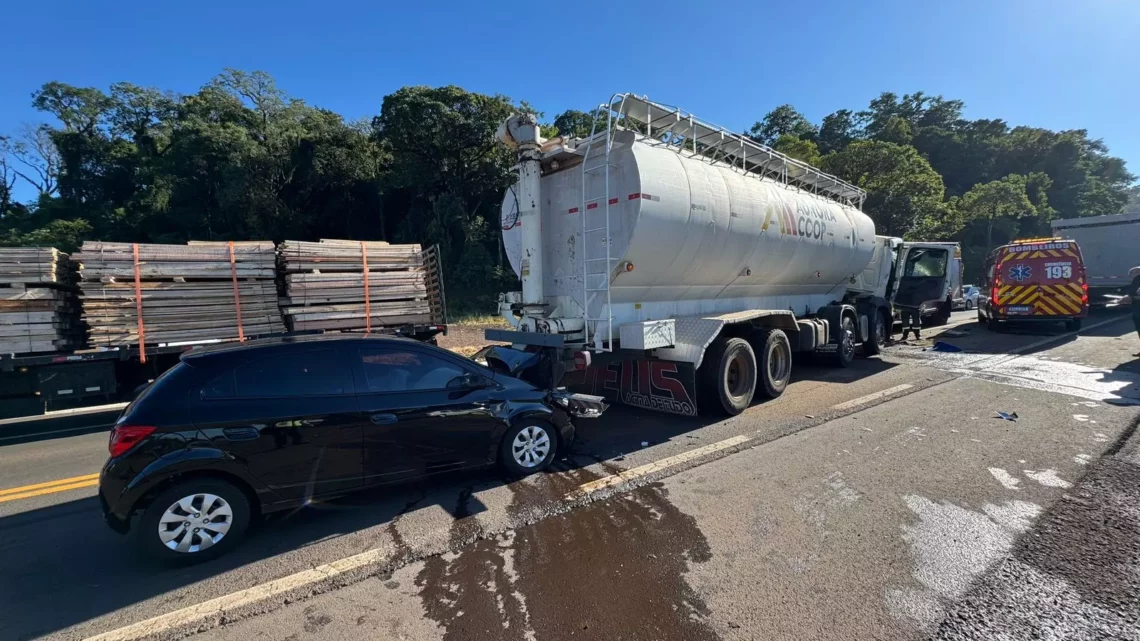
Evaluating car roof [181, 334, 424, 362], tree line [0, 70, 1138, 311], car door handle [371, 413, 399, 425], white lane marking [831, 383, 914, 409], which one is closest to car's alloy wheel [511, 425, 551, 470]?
car door handle [371, 413, 399, 425]

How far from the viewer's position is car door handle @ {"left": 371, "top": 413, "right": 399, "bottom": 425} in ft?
12.2

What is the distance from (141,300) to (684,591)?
8112 mm

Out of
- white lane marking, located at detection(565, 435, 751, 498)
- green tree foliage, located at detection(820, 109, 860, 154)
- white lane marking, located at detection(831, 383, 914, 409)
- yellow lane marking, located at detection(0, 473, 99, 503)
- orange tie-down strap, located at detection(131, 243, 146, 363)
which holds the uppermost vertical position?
green tree foliage, located at detection(820, 109, 860, 154)

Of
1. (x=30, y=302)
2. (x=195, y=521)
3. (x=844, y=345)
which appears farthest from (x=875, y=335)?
(x=30, y=302)

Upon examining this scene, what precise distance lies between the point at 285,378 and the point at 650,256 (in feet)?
13.1

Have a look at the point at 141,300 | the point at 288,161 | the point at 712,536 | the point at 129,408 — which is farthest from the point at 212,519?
the point at 288,161

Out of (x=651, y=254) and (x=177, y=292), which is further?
(x=177, y=292)

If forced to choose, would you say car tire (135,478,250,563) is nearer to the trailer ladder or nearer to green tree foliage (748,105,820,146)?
the trailer ladder

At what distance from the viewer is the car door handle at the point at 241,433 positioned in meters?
3.25

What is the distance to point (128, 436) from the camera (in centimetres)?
308

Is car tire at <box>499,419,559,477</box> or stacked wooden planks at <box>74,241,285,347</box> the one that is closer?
car tire at <box>499,419,559,477</box>

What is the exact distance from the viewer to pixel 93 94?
39.7m

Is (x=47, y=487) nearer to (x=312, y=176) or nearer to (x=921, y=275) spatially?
(x=921, y=275)

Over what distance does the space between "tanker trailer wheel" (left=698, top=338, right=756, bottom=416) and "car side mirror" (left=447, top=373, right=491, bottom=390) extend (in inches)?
129
